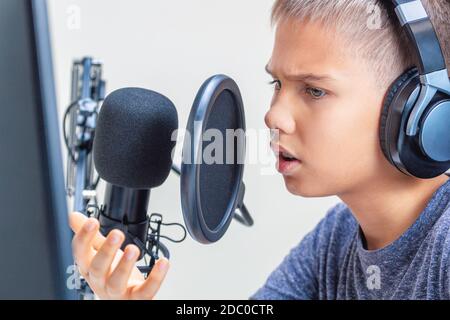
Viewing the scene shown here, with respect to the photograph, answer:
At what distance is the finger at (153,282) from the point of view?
0.55m

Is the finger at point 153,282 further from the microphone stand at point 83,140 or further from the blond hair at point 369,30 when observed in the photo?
the blond hair at point 369,30

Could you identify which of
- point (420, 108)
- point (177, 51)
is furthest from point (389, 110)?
point (177, 51)

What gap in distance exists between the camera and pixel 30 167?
430 mm

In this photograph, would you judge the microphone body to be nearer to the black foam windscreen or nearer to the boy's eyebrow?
the black foam windscreen

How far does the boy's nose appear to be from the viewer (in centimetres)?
73

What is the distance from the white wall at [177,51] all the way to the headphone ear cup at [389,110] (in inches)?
14.5

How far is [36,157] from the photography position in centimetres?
43

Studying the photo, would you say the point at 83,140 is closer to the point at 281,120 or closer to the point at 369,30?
the point at 281,120

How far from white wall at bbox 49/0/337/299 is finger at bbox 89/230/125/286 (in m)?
0.40

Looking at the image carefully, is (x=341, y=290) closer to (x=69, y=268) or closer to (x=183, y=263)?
(x=183, y=263)

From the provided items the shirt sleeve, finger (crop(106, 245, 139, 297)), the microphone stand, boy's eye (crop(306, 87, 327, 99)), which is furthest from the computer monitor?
the shirt sleeve

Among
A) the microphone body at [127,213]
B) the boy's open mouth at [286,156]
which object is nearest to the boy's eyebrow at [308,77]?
the boy's open mouth at [286,156]
